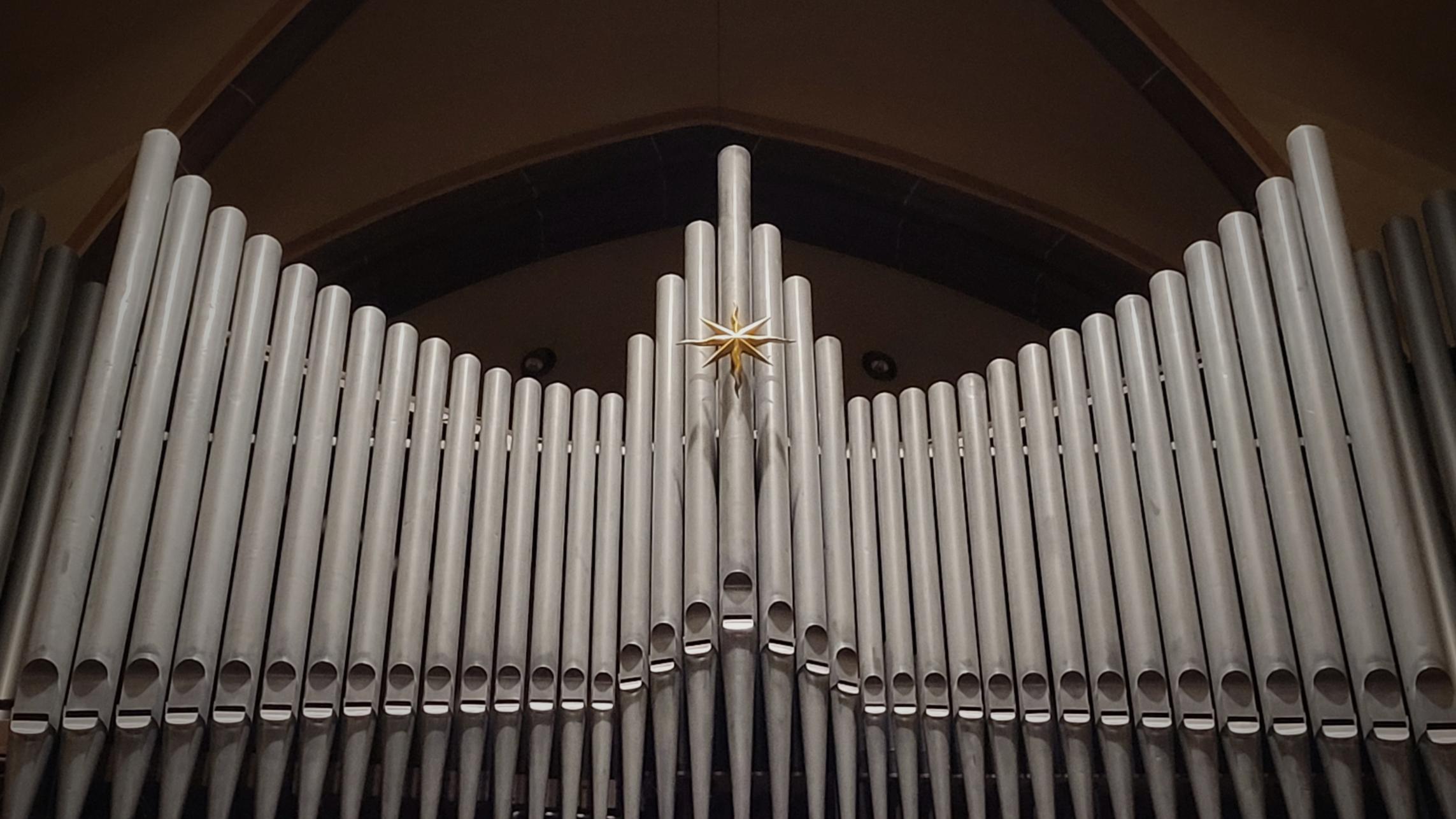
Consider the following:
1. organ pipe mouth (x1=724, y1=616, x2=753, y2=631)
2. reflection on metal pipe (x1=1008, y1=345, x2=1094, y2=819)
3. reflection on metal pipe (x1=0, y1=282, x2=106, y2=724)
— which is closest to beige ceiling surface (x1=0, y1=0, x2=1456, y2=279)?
reflection on metal pipe (x1=0, y1=282, x2=106, y2=724)

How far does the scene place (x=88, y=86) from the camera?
21.4ft

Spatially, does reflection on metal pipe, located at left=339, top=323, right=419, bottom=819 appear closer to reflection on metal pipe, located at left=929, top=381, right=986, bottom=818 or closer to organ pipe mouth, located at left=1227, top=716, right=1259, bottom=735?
reflection on metal pipe, located at left=929, top=381, right=986, bottom=818

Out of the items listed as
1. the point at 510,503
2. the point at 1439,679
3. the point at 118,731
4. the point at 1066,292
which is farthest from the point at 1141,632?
the point at 1066,292

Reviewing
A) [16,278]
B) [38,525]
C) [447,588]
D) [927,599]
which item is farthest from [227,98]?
[927,599]

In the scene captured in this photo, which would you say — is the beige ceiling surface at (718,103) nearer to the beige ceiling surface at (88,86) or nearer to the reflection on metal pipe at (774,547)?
the beige ceiling surface at (88,86)

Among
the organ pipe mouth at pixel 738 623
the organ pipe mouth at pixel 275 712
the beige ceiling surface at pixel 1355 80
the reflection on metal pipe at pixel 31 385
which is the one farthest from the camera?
the beige ceiling surface at pixel 1355 80

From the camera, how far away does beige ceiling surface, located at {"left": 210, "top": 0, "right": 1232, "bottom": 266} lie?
296 inches

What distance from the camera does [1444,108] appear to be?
20.7 feet

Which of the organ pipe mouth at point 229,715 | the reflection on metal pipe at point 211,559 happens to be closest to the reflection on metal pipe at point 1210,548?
the organ pipe mouth at point 229,715

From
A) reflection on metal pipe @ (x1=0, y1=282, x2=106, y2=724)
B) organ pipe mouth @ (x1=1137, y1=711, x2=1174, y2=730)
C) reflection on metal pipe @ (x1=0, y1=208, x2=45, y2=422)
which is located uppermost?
reflection on metal pipe @ (x1=0, y1=208, x2=45, y2=422)

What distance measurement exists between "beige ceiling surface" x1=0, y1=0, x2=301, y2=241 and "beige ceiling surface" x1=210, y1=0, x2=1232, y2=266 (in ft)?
2.81

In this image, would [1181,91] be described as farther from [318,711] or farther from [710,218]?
[318,711]

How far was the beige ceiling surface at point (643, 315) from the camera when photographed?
856 centimetres

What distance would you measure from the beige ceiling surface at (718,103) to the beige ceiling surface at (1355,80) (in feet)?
3.00
